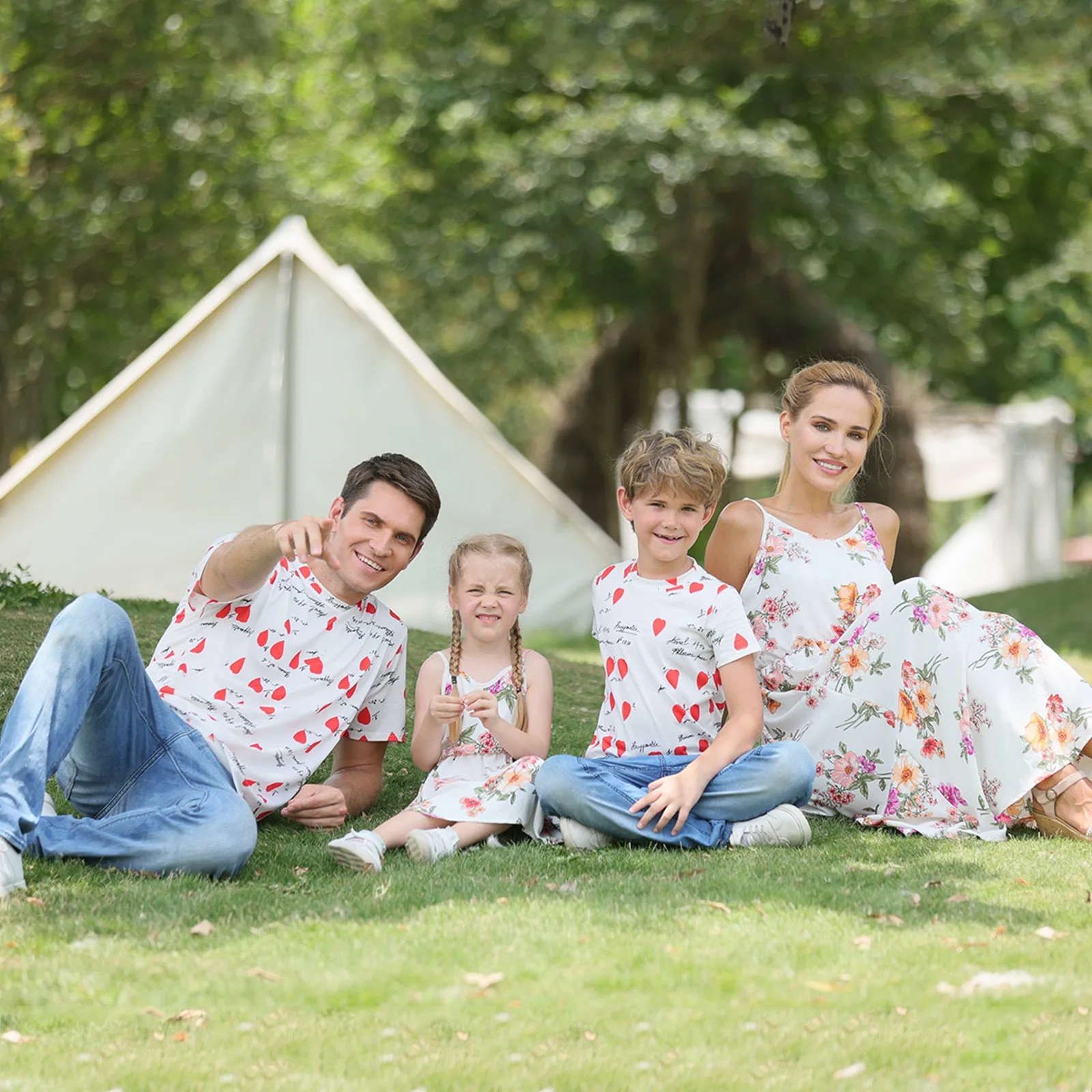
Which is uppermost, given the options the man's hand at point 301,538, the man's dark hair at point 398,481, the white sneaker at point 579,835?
the man's dark hair at point 398,481

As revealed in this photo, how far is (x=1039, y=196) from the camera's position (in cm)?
1677

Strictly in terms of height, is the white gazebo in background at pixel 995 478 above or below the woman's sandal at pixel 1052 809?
above

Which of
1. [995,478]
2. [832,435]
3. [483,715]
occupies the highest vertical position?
[995,478]

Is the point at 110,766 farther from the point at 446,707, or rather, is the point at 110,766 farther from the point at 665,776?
the point at 665,776

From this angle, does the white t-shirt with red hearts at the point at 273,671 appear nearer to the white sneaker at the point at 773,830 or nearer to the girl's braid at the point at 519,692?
the girl's braid at the point at 519,692

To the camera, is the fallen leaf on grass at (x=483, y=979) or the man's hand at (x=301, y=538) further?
the man's hand at (x=301, y=538)

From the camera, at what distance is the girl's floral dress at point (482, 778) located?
396 centimetres

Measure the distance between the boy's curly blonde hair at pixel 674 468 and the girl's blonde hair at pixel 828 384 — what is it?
456 millimetres

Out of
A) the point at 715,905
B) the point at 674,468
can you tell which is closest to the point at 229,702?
the point at 674,468

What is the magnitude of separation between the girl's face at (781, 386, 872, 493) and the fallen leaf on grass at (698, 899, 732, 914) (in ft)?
4.93

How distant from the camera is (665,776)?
12.9 feet

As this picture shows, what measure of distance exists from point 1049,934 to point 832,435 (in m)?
1.71

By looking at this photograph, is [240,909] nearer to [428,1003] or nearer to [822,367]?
[428,1003]

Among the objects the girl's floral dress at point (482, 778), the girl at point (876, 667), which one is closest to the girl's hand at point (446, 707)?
the girl's floral dress at point (482, 778)
